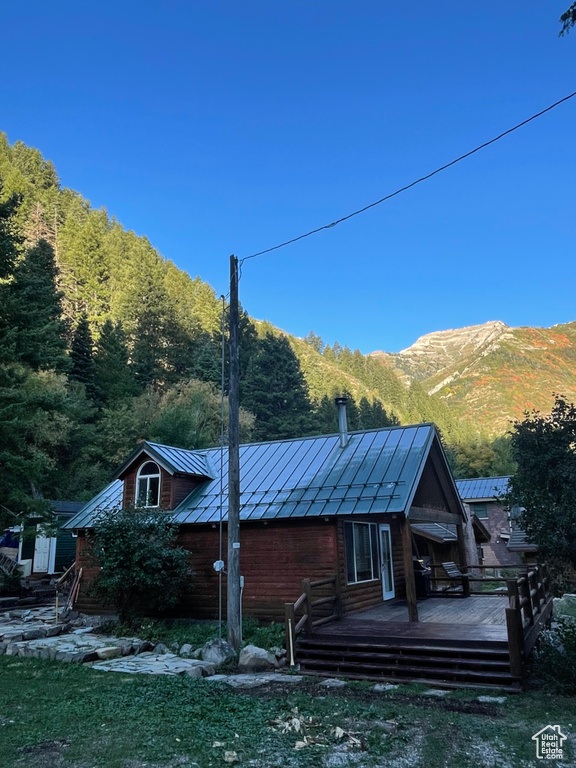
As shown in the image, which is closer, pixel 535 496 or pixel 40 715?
pixel 40 715

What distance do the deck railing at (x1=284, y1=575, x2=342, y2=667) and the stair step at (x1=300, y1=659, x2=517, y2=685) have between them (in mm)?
595

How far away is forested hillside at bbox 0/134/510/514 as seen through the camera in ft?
62.7

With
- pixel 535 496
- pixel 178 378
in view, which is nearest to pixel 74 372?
pixel 178 378

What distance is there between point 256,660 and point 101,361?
104ft

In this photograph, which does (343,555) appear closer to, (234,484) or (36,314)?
(234,484)

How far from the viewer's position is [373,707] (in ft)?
23.5

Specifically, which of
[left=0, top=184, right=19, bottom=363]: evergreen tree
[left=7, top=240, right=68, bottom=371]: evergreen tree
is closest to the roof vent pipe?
[left=0, top=184, right=19, bottom=363]: evergreen tree

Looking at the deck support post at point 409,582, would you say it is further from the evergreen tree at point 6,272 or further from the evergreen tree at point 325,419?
the evergreen tree at point 325,419

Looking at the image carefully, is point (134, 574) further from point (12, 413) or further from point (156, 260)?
point (156, 260)

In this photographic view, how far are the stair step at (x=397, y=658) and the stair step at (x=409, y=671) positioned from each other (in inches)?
3.6

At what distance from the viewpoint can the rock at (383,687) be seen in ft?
27.0

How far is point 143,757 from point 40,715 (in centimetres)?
234

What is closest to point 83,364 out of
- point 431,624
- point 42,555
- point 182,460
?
point 42,555

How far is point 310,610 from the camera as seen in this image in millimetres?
10883
